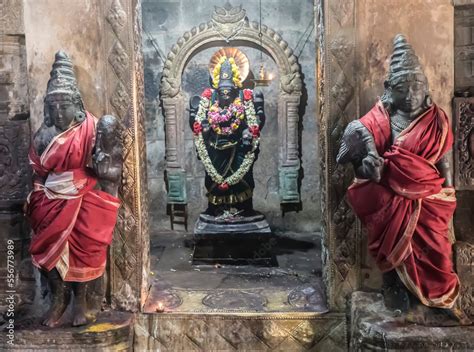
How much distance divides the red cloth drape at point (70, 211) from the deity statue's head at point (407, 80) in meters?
2.19

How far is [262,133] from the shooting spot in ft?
24.8

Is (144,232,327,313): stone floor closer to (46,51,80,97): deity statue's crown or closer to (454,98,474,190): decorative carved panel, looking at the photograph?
(454,98,474,190): decorative carved panel

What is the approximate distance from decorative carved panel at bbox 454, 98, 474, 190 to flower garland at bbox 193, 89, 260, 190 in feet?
12.4

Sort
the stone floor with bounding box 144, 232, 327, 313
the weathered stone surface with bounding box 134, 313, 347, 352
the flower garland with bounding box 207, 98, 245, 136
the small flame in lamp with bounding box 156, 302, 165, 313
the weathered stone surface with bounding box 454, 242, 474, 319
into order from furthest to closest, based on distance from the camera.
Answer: the flower garland with bounding box 207, 98, 245, 136, the stone floor with bounding box 144, 232, 327, 313, the small flame in lamp with bounding box 156, 302, 165, 313, the weathered stone surface with bounding box 134, 313, 347, 352, the weathered stone surface with bounding box 454, 242, 474, 319

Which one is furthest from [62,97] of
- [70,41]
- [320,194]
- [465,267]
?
[465,267]

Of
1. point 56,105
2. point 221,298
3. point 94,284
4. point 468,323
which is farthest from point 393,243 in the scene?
point 56,105

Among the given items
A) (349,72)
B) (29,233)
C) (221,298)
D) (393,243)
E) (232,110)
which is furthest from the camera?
(232,110)

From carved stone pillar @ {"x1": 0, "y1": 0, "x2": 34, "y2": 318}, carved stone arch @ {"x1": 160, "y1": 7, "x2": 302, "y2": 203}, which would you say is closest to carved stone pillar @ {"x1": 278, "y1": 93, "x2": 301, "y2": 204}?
carved stone arch @ {"x1": 160, "y1": 7, "x2": 302, "y2": 203}

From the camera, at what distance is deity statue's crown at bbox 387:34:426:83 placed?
11.3 feet

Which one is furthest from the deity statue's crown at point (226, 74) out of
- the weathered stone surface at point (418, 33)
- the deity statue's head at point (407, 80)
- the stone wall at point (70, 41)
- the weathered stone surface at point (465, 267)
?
the weathered stone surface at point (465, 267)

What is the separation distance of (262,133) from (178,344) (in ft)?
13.2

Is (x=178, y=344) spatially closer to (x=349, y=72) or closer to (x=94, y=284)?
(x=94, y=284)

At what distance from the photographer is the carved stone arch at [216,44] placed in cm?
727

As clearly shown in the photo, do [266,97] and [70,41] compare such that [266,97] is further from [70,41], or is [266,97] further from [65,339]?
[65,339]
